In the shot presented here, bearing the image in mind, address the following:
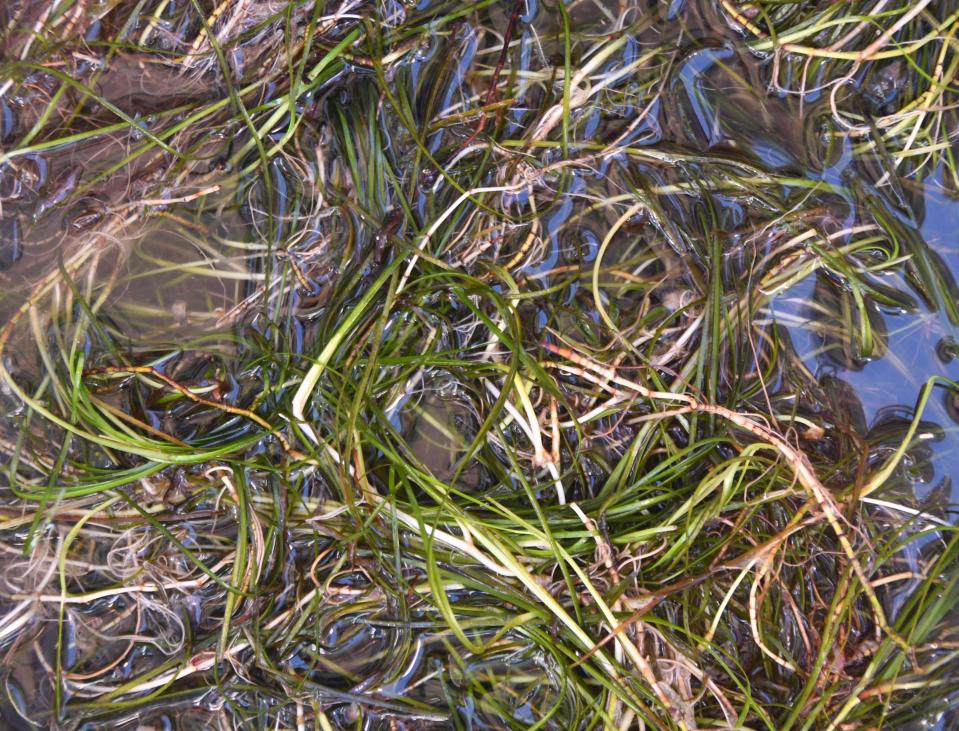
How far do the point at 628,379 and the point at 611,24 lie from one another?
45 cm

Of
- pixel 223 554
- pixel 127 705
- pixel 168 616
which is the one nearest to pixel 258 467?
pixel 223 554

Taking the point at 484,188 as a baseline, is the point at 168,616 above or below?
below

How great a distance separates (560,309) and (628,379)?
0.12 metres

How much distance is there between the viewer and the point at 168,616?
0.95m

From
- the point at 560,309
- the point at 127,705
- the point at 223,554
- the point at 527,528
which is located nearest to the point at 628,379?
the point at 560,309

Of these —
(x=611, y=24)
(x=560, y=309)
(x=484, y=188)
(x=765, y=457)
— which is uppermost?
(x=611, y=24)

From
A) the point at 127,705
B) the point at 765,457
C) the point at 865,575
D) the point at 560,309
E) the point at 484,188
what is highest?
the point at 484,188

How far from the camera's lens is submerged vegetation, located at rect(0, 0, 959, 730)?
0.91 metres

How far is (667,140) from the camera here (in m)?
0.94

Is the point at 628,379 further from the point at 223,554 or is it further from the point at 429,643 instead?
the point at 223,554

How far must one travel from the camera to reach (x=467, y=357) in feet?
3.05

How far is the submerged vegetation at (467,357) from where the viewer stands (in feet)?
2.98

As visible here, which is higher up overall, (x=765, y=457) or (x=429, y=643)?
(x=765, y=457)

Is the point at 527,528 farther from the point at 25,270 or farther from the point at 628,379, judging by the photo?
the point at 25,270
